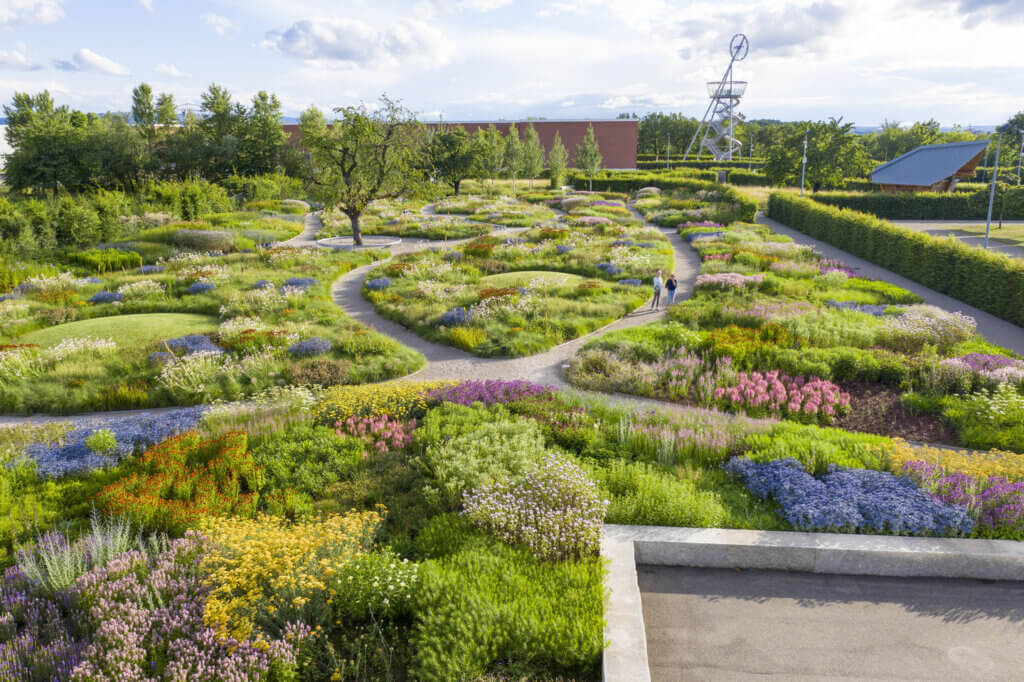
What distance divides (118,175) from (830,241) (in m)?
50.9

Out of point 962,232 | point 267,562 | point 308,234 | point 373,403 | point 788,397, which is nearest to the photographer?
point 267,562

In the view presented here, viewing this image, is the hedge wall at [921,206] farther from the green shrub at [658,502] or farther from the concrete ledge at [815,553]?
the green shrub at [658,502]

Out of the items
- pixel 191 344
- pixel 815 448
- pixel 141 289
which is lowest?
pixel 815 448

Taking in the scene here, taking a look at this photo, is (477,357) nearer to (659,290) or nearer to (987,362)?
(659,290)

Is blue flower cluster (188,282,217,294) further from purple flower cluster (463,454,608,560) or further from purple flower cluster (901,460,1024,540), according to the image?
purple flower cluster (901,460,1024,540)

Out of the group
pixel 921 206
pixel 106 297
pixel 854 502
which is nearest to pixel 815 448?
pixel 854 502

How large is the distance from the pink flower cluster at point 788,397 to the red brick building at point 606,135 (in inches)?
2654

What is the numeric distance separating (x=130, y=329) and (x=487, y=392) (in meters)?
10.5

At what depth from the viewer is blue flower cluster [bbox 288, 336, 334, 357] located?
42.7ft

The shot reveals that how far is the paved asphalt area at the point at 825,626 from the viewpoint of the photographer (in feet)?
15.4

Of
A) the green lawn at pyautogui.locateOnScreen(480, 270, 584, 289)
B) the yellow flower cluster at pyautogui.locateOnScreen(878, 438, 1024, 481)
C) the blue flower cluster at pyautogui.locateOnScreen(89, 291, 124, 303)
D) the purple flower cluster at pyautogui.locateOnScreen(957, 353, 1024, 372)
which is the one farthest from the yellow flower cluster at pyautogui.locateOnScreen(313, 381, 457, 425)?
the blue flower cluster at pyautogui.locateOnScreen(89, 291, 124, 303)

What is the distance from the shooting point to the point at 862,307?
1580cm

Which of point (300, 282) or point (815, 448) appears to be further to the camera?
point (300, 282)

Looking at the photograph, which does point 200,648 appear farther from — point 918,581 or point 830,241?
point 830,241
